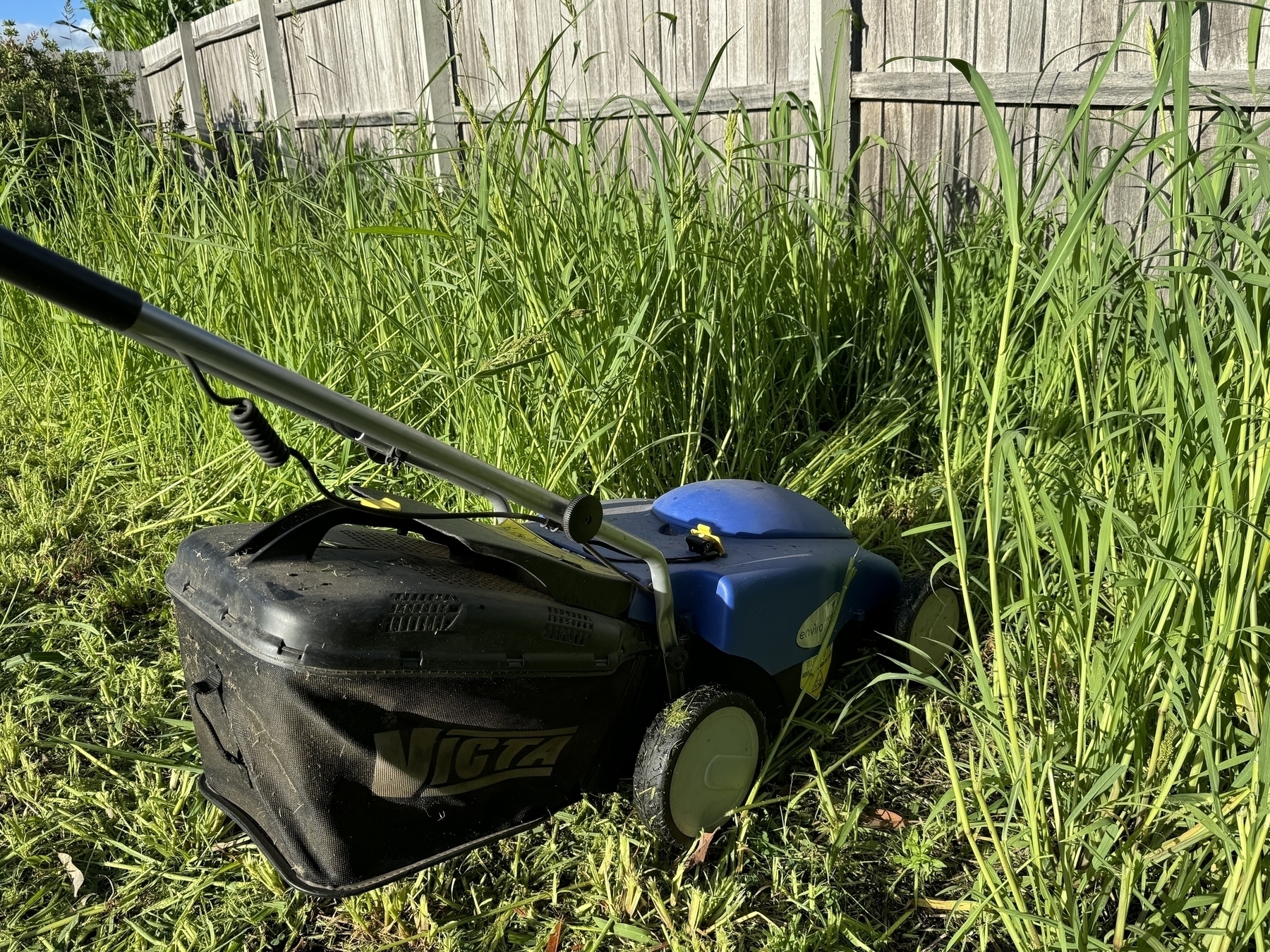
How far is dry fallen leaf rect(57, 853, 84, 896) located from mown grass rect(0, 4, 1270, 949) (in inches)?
0.7

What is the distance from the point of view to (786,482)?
2.63 meters

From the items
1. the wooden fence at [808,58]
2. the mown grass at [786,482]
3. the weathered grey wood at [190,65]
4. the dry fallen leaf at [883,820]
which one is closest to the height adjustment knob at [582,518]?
the mown grass at [786,482]

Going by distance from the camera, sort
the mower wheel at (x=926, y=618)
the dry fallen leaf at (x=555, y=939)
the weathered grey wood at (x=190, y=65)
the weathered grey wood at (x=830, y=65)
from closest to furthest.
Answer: the dry fallen leaf at (x=555, y=939) → the mower wheel at (x=926, y=618) → the weathered grey wood at (x=830, y=65) → the weathered grey wood at (x=190, y=65)

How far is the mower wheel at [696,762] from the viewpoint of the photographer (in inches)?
62.8

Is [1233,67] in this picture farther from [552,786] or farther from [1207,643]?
[552,786]

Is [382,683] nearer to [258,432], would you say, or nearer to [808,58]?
[258,432]

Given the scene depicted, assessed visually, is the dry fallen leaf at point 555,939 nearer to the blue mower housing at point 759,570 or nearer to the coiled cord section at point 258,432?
the blue mower housing at point 759,570

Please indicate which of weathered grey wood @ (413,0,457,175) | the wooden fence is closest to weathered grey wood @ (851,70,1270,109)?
the wooden fence

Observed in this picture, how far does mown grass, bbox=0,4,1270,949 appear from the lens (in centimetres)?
135

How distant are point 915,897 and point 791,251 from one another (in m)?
1.70

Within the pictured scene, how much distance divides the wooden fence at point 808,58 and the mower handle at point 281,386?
89 cm

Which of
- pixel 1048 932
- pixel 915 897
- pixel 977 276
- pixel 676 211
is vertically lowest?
pixel 915 897

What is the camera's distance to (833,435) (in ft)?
8.92

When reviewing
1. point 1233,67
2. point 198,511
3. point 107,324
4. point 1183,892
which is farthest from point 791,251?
point 107,324
